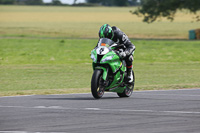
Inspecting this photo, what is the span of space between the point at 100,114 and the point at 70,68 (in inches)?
589

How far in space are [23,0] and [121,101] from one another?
184 metres

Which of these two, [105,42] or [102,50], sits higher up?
[105,42]

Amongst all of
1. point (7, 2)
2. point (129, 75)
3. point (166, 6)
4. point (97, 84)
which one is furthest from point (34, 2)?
point (97, 84)

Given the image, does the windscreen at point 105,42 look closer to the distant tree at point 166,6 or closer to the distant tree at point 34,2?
the distant tree at point 166,6

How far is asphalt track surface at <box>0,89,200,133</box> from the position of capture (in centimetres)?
761

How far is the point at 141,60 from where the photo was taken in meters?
30.1

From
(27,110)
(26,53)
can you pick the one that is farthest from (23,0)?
(27,110)

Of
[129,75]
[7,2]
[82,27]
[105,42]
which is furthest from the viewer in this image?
[7,2]

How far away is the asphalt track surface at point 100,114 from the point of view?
7.61m

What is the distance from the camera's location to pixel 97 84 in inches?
434

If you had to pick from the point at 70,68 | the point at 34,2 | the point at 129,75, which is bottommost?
the point at 34,2

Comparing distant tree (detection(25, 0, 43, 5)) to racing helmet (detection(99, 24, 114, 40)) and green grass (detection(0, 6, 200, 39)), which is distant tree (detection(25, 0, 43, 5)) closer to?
green grass (detection(0, 6, 200, 39))

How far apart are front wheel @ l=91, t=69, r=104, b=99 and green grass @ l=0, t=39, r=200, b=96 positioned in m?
2.49

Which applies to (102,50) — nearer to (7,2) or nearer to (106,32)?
(106,32)
